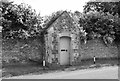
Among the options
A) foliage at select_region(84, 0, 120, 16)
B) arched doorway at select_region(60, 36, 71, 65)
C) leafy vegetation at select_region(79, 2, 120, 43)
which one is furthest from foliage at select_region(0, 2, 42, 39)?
foliage at select_region(84, 0, 120, 16)

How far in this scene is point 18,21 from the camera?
51.1ft

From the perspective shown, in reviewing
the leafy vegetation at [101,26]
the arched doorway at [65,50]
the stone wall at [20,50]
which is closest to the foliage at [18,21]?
the stone wall at [20,50]

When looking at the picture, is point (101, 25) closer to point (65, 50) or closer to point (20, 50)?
point (65, 50)

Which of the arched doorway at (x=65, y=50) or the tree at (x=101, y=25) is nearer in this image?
the arched doorway at (x=65, y=50)

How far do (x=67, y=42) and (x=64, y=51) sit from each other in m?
0.83

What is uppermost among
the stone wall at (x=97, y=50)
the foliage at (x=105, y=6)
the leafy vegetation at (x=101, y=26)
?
the foliage at (x=105, y=6)

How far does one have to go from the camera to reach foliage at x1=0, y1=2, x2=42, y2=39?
15408 millimetres

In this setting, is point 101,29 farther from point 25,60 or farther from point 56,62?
point 25,60

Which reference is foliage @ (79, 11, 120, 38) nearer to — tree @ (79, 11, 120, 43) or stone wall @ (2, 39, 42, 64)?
tree @ (79, 11, 120, 43)

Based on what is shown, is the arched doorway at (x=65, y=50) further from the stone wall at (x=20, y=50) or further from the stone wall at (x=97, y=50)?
the stone wall at (x=97, y=50)

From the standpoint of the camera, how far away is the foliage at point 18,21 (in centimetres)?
1541

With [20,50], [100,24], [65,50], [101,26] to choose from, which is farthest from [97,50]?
[20,50]

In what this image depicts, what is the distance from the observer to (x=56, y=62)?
15.0 metres

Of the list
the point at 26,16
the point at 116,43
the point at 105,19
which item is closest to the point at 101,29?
the point at 105,19
